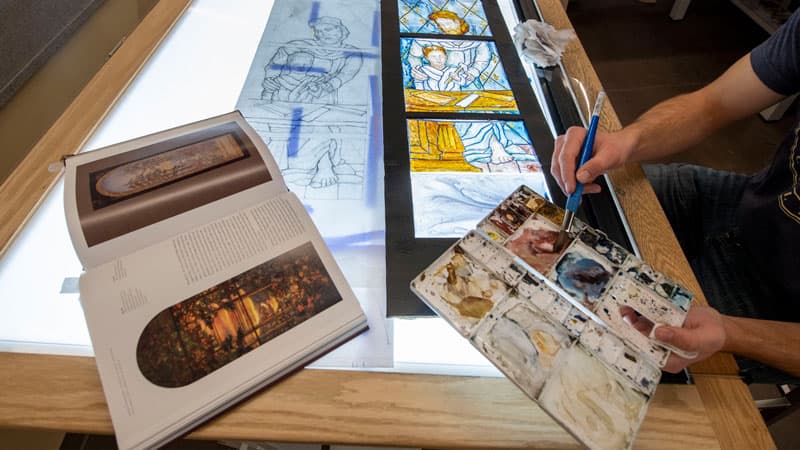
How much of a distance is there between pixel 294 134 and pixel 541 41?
2.14 feet

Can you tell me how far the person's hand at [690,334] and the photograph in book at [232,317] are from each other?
16.1 inches

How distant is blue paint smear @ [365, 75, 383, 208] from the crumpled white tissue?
15.1 inches

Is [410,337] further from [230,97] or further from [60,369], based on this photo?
[230,97]

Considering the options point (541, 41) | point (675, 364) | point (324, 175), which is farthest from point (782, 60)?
point (324, 175)

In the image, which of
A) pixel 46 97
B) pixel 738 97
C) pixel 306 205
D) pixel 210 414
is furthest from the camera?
pixel 46 97

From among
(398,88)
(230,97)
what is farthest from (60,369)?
(398,88)

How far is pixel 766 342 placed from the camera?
602 mm

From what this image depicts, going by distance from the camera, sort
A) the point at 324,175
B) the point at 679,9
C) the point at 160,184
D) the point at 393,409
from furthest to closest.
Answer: the point at 679,9
the point at 324,175
the point at 160,184
the point at 393,409

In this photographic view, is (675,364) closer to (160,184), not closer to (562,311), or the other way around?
(562,311)

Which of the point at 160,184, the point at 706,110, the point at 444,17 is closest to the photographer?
the point at 160,184

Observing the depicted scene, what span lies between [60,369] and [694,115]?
1.20 metres

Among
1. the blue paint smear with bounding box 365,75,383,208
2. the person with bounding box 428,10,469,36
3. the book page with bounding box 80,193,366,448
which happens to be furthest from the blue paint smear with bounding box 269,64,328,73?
the book page with bounding box 80,193,366,448

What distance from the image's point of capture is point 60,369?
0.53 m

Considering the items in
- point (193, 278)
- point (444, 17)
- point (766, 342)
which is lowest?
point (766, 342)
